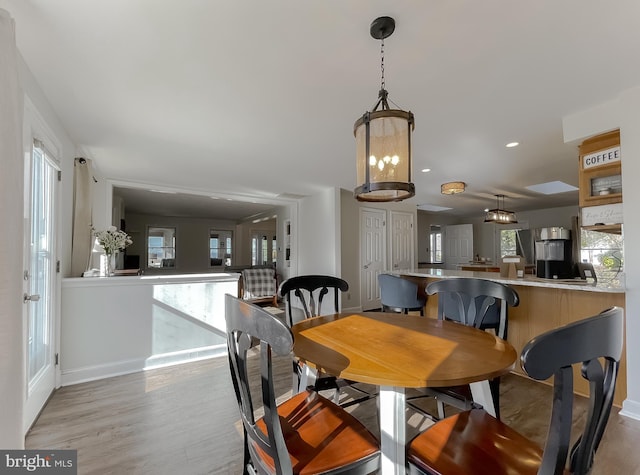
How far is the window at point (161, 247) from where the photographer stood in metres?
9.46

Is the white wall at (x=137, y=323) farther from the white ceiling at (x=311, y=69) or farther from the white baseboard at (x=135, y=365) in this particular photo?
the white ceiling at (x=311, y=69)

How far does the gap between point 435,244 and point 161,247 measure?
28.5 feet

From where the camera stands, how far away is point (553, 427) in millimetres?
729

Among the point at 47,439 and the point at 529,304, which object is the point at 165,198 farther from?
the point at 529,304

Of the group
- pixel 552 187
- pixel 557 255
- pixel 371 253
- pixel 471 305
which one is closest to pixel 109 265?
pixel 471 305

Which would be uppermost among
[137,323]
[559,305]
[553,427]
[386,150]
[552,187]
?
[552,187]

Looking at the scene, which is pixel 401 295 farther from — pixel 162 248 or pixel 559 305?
pixel 162 248

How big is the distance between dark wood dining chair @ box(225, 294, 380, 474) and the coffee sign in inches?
108

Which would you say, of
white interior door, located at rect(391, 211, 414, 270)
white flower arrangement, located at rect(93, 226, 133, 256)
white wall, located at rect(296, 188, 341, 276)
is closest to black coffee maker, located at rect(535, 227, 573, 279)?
white wall, located at rect(296, 188, 341, 276)

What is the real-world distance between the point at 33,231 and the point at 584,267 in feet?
15.7

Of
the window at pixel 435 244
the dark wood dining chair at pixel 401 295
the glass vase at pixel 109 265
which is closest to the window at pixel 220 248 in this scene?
the window at pixel 435 244

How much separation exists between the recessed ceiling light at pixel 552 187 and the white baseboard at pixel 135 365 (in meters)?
5.59

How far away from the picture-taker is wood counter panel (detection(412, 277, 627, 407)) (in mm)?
2307

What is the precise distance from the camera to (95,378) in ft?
9.30
